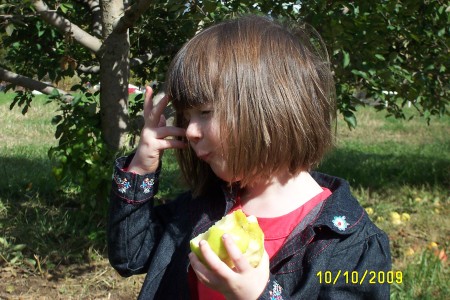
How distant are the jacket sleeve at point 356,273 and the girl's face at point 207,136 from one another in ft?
0.88

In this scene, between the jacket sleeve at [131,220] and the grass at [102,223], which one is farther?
the grass at [102,223]

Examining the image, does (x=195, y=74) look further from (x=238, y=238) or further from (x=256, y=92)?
(x=238, y=238)

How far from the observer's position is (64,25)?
2.79 metres

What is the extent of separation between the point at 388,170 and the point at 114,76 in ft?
10.9

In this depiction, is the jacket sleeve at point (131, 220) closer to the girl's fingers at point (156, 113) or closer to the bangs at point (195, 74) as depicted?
the girl's fingers at point (156, 113)

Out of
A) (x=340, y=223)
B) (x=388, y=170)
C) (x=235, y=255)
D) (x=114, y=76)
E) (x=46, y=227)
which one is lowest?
(x=388, y=170)

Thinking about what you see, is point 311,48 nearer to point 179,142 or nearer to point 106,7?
point 179,142

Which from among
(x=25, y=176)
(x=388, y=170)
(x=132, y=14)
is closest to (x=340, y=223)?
(x=132, y=14)

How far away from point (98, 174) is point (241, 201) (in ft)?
5.68

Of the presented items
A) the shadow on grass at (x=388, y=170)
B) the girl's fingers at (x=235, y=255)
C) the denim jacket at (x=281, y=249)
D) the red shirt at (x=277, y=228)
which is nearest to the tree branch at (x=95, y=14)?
the shadow on grass at (x=388, y=170)

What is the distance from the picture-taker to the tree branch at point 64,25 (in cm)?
277

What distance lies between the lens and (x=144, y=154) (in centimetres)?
135

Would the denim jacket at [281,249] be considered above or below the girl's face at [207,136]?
below

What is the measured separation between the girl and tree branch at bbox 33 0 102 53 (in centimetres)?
157
